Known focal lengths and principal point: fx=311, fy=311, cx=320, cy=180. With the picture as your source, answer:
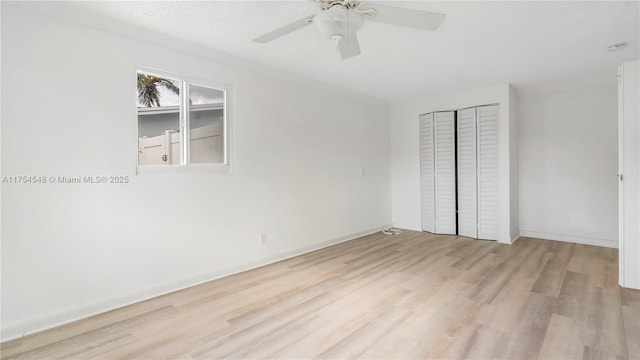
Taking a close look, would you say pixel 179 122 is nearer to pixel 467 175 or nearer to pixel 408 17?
pixel 408 17

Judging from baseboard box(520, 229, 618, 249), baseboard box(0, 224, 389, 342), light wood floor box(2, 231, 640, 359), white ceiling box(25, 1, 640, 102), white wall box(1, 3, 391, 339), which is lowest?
light wood floor box(2, 231, 640, 359)

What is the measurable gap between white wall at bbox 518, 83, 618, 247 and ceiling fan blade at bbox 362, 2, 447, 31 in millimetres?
4106

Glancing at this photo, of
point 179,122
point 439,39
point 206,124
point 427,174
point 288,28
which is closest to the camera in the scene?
point 288,28

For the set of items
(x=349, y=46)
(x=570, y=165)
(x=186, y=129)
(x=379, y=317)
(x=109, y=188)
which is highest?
(x=349, y=46)

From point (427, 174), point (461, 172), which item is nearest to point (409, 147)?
point (427, 174)

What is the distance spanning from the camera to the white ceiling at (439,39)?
238cm

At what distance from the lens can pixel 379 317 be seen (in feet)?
8.11

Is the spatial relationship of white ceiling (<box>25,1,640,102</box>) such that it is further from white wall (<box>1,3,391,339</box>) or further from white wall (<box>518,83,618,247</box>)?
white wall (<box>518,83,618,247</box>)

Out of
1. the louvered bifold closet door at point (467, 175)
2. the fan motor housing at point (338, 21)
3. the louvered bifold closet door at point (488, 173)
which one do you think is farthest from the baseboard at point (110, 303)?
the louvered bifold closet door at point (488, 173)

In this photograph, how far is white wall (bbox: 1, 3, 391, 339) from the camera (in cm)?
225

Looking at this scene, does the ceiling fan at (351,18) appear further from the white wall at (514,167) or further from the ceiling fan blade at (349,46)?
the white wall at (514,167)

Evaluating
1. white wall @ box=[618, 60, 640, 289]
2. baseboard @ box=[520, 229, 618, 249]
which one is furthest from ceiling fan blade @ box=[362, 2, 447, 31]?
baseboard @ box=[520, 229, 618, 249]

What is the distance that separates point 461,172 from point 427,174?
0.58 m

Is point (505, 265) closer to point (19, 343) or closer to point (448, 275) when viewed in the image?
point (448, 275)
